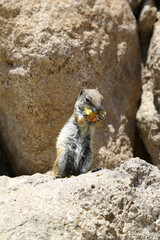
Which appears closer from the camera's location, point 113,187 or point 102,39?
point 113,187

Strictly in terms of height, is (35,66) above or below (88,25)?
below

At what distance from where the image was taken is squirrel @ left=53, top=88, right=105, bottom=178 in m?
5.43

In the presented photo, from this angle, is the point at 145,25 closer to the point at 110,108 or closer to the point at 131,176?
the point at 110,108

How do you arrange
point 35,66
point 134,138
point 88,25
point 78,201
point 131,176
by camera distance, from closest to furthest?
1. point 78,201
2. point 131,176
3. point 35,66
4. point 88,25
5. point 134,138

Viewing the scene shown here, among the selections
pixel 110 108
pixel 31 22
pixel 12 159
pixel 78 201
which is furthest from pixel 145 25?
pixel 78 201

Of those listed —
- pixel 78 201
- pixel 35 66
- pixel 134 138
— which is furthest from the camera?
pixel 134 138

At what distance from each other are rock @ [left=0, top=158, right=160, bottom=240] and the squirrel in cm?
102

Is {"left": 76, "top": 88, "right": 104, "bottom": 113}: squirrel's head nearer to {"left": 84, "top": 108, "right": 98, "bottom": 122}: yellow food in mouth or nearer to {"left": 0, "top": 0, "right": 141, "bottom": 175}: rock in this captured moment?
{"left": 84, "top": 108, "right": 98, "bottom": 122}: yellow food in mouth

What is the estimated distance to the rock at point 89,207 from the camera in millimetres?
3693

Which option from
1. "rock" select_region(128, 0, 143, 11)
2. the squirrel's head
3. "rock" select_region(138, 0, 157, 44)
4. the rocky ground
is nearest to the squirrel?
the squirrel's head

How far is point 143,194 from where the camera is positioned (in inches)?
165

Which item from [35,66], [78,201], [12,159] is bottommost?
[12,159]

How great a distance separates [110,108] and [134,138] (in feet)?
3.12

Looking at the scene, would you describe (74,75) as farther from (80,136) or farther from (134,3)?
(134,3)
